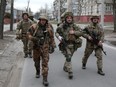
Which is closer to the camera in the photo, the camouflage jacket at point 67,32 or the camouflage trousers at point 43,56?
the camouflage trousers at point 43,56

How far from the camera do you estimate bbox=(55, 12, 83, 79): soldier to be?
10164 millimetres

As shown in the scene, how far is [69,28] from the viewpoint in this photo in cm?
1029

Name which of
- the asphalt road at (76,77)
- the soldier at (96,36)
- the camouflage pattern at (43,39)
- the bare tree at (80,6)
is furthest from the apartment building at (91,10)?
the camouflage pattern at (43,39)

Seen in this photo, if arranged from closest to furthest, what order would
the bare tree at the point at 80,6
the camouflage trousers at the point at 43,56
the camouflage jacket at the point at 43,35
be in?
the camouflage trousers at the point at 43,56 → the camouflage jacket at the point at 43,35 → the bare tree at the point at 80,6

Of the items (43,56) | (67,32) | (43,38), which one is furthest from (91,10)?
(43,56)


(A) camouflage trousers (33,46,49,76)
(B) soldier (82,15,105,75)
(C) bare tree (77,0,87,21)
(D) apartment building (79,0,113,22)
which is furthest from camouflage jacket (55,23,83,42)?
(C) bare tree (77,0,87,21)

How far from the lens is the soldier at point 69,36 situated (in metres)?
10.2

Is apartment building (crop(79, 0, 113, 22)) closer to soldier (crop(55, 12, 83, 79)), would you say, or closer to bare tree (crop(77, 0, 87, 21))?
bare tree (crop(77, 0, 87, 21))

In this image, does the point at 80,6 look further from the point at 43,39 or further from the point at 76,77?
the point at 43,39

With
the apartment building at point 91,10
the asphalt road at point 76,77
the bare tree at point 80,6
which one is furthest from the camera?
the bare tree at point 80,6

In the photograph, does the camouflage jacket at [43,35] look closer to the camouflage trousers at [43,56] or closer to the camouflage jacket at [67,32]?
the camouflage trousers at [43,56]

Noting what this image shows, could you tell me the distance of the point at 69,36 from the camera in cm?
1025

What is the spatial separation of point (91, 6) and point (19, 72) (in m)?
93.0

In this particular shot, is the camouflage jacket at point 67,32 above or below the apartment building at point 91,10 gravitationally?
below
